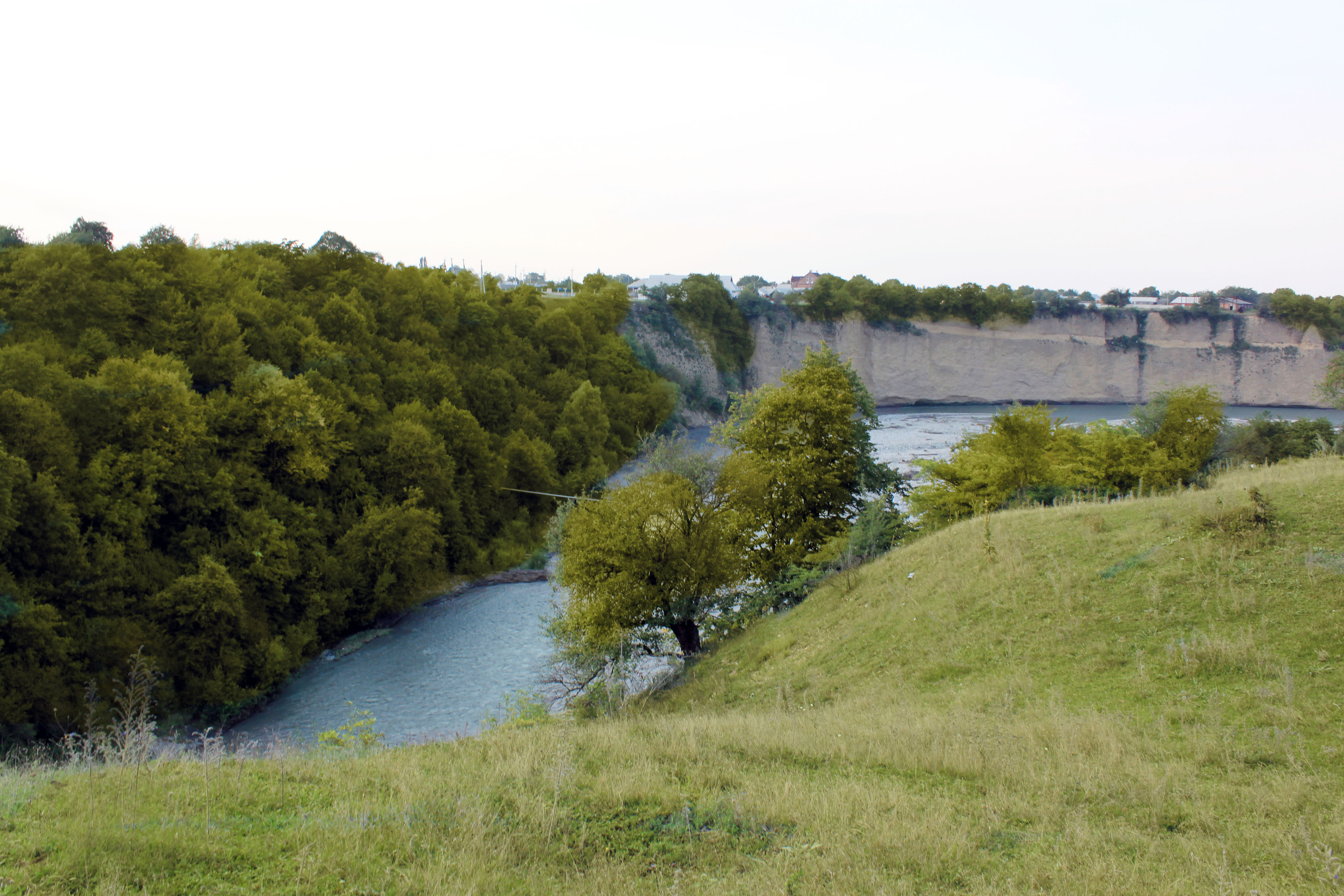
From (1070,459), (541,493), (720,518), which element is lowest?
(541,493)

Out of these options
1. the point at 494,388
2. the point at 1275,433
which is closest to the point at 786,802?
the point at 1275,433

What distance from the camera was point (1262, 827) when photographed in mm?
5324

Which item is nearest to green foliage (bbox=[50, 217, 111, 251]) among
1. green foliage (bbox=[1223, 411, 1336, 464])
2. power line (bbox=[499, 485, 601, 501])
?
power line (bbox=[499, 485, 601, 501])

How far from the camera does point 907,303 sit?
88.9m

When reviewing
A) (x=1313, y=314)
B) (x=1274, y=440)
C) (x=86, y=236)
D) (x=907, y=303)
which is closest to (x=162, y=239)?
(x=86, y=236)

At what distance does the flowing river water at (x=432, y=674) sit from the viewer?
2045 centimetres

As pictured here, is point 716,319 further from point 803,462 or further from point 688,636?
point 688,636

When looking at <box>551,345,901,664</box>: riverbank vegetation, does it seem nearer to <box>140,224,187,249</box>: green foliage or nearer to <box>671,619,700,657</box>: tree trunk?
<box>671,619,700,657</box>: tree trunk

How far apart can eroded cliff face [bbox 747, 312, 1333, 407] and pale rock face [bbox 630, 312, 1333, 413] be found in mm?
96

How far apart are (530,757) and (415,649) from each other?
20579 mm

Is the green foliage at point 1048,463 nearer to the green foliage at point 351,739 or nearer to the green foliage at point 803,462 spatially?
the green foliage at point 803,462

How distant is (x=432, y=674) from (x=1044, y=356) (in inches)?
3208

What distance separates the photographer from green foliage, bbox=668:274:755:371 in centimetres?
8019

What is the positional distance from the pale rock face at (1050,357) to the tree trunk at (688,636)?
66.7 metres
